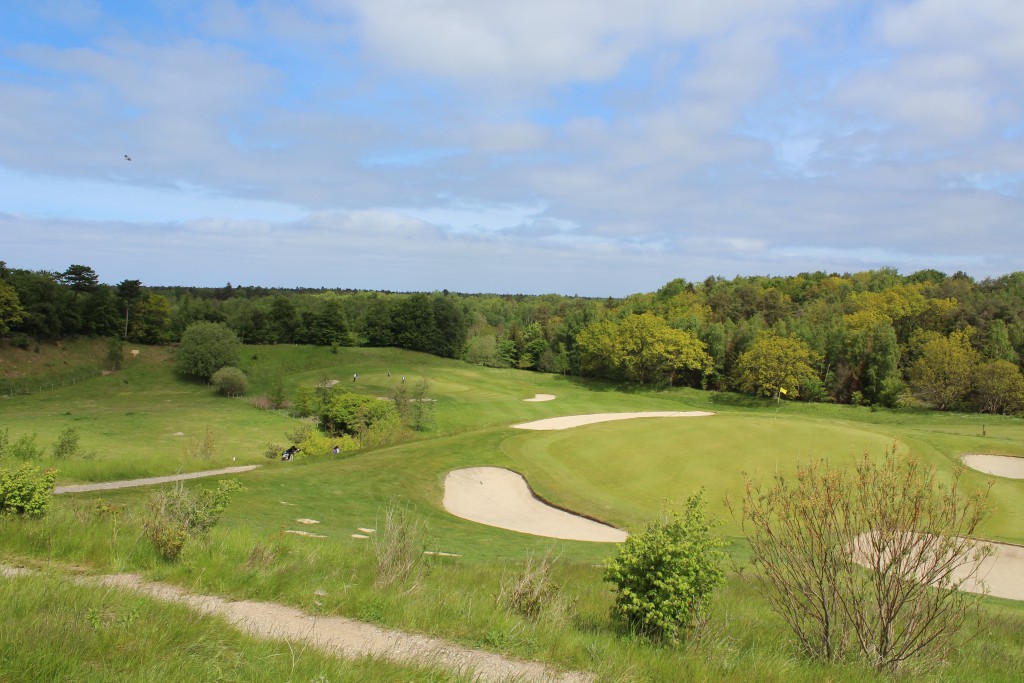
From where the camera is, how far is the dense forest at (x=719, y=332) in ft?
209

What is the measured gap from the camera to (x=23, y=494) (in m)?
9.52

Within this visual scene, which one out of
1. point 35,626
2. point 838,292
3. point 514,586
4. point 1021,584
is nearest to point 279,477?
point 514,586

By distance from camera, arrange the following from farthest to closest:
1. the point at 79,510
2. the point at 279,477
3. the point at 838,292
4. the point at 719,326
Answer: the point at 838,292 < the point at 719,326 < the point at 279,477 < the point at 79,510

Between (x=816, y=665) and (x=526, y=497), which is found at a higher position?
(x=816, y=665)

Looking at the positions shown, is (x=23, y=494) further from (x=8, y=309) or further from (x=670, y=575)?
(x=8, y=309)

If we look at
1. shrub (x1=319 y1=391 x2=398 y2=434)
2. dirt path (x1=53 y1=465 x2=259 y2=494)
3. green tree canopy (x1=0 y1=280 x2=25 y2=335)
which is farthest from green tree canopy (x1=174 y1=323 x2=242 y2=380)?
dirt path (x1=53 y1=465 x2=259 y2=494)

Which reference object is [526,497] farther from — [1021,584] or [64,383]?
[64,383]

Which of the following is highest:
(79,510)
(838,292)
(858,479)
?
(838,292)

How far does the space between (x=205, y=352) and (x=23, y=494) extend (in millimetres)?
69344

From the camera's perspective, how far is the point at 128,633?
530 centimetres

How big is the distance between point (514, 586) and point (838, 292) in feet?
356

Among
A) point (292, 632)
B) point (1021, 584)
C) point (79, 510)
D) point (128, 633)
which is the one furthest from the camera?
point (1021, 584)

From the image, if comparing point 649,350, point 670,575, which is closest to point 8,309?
point 649,350

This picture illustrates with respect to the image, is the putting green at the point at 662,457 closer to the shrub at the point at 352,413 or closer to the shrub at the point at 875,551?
the shrub at the point at 352,413
